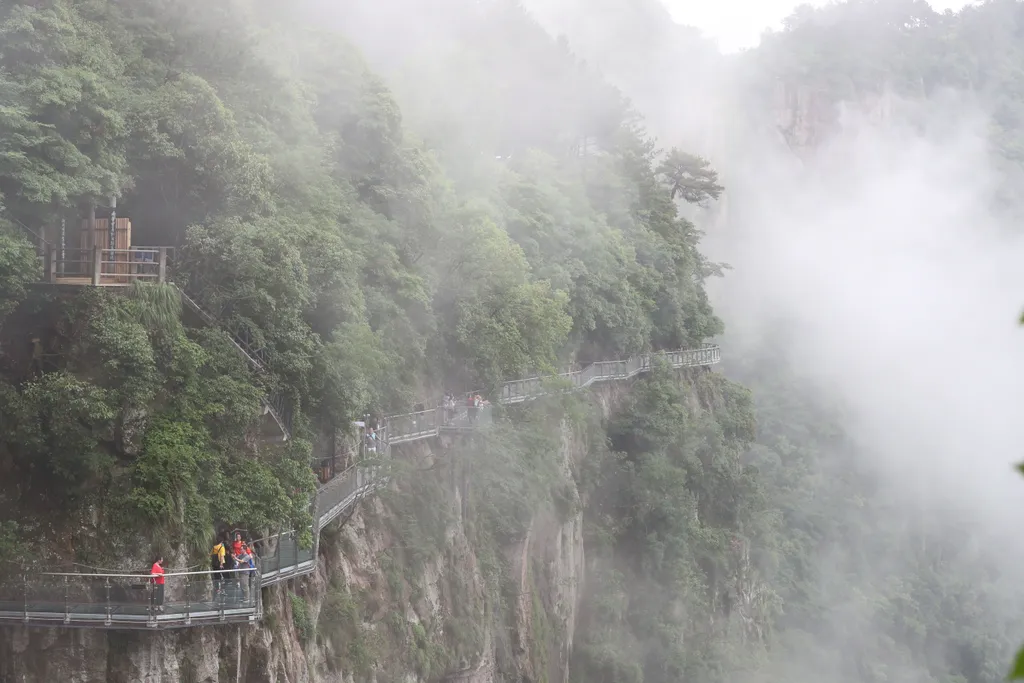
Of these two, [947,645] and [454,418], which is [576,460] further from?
[947,645]

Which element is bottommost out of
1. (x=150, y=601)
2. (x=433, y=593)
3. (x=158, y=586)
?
(x=150, y=601)

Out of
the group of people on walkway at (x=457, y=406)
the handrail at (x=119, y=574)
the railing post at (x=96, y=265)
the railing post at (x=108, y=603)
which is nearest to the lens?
the handrail at (x=119, y=574)

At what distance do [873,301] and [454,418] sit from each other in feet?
202

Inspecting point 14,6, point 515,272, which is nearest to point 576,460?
point 515,272

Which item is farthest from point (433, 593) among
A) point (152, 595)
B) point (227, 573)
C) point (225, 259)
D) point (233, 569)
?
point (152, 595)

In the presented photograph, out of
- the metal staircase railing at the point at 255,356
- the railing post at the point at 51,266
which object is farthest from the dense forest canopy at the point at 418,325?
the railing post at the point at 51,266

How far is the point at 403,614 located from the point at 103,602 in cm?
1100

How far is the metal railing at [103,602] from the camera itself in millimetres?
20141

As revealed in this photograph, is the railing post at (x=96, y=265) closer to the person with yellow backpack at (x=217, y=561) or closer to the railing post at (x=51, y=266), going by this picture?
the railing post at (x=51, y=266)

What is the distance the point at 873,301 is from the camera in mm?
90500

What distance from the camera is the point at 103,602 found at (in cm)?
2030

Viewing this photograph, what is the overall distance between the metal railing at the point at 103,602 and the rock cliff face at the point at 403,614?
0.61 m

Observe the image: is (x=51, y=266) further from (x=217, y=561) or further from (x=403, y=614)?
(x=403, y=614)

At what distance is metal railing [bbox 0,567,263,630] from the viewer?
20.1 meters
